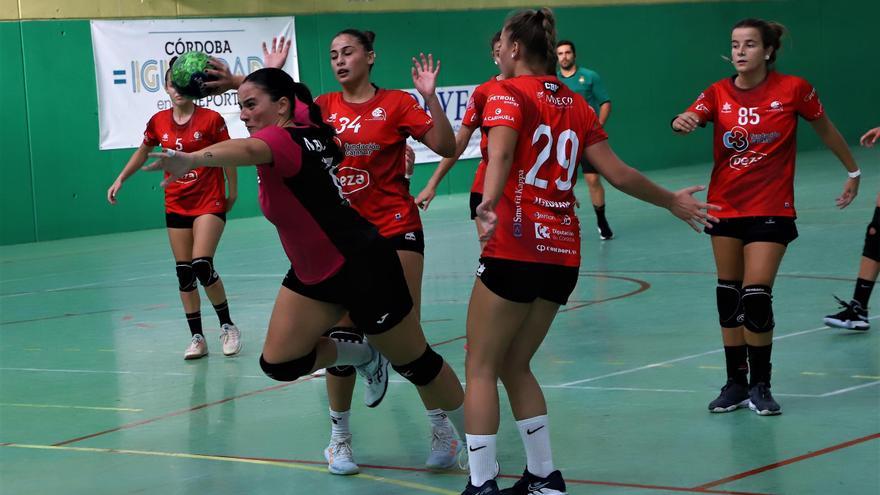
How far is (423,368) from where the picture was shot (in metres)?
5.44

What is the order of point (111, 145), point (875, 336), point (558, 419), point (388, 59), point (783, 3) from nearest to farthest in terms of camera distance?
point (558, 419) < point (875, 336) < point (111, 145) < point (388, 59) < point (783, 3)

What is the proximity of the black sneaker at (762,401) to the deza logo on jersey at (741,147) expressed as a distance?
115cm

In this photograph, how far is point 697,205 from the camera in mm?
5043

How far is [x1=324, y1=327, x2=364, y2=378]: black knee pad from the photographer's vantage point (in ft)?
19.0

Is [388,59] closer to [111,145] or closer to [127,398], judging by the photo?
[111,145]

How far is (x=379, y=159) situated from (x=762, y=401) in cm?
232

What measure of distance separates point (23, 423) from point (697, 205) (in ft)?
13.7

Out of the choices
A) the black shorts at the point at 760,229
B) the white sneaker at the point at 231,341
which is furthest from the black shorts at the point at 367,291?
the white sneaker at the point at 231,341

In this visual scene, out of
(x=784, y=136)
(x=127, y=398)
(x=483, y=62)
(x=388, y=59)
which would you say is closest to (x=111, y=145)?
(x=388, y=59)

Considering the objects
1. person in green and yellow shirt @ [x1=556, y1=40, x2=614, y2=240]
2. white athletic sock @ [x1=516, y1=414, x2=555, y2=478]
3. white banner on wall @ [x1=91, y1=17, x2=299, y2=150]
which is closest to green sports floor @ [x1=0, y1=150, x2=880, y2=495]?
white athletic sock @ [x1=516, y1=414, x2=555, y2=478]

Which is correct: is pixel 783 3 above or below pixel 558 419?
above

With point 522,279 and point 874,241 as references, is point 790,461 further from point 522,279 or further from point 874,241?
point 874,241

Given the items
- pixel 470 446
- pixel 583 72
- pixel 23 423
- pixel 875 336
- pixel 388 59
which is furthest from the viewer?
pixel 388 59

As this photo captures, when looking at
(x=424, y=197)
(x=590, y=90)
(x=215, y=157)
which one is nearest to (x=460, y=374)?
(x=424, y=197)
